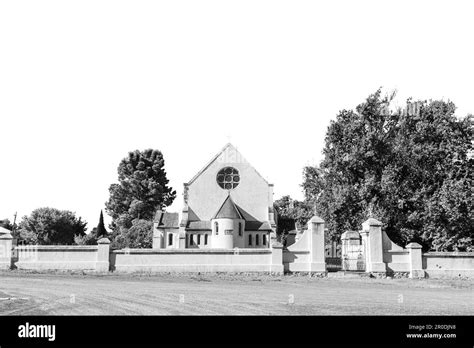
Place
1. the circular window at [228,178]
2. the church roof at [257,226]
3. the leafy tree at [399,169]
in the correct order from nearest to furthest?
the leafy tree at [399,169]
the church roof at [257,226]
the circular window at [228,178]

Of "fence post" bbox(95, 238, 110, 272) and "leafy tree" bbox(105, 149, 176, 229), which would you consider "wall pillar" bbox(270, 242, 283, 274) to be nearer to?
"fence post" bbox(95, 238, 110, 272)

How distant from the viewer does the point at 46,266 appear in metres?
28.3

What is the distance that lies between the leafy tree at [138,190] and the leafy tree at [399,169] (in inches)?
1950

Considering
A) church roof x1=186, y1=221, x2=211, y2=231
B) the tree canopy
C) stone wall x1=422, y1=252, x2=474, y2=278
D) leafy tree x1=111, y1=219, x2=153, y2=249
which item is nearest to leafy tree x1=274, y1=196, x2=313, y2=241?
church roof x1=186, y1=221, x2=211, y2=231

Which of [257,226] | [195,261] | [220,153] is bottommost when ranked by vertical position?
[195,261]

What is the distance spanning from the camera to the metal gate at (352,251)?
31.3 metres

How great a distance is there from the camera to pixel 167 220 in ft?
193

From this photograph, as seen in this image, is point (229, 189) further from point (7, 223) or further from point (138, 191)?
point (7, 223)

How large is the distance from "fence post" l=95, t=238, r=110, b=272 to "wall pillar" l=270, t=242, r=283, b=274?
9.92 m

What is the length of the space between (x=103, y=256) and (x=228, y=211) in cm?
2430

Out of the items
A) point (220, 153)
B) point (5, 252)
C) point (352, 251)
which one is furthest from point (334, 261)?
point (5, 252)

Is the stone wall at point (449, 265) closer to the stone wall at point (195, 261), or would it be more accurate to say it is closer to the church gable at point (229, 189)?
the stone wall at point (195, 261)

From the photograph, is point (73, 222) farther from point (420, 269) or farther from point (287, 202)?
point (420, 269)

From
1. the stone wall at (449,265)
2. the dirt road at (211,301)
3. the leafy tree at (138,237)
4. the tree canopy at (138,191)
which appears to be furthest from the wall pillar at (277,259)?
the tree canopy at (138,191)
